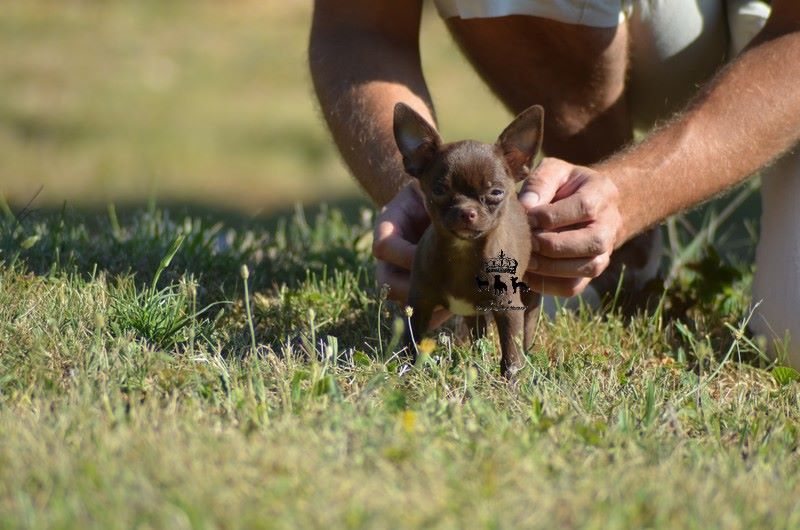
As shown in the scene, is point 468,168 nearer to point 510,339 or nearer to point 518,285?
point 518,285

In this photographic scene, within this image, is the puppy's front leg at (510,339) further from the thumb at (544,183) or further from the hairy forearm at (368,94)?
the hairy forearm at (368,94)

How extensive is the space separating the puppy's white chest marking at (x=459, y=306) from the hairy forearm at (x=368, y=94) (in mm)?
677

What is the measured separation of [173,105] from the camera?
1008 centimetres

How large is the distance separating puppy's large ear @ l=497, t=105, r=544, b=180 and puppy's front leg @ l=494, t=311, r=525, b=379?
0.36 meters

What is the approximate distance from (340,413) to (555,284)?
92cm

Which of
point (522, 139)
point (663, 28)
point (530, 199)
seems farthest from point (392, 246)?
point (663, 28)

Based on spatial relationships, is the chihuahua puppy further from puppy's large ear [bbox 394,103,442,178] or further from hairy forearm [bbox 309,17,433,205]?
hairy forearm [bbox 309,17,433,205]

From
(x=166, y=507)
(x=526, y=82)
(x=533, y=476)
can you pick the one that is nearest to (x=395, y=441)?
(x=533, y=476)

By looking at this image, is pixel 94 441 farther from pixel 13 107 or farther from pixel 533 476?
pixel 13 107

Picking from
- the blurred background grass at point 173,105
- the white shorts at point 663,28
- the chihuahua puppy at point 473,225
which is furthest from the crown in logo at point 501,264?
the blurred background grass at point 173,105

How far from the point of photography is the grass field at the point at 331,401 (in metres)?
2.09

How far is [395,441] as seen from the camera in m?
2.34

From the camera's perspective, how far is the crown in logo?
285cm

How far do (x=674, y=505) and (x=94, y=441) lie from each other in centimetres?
116
